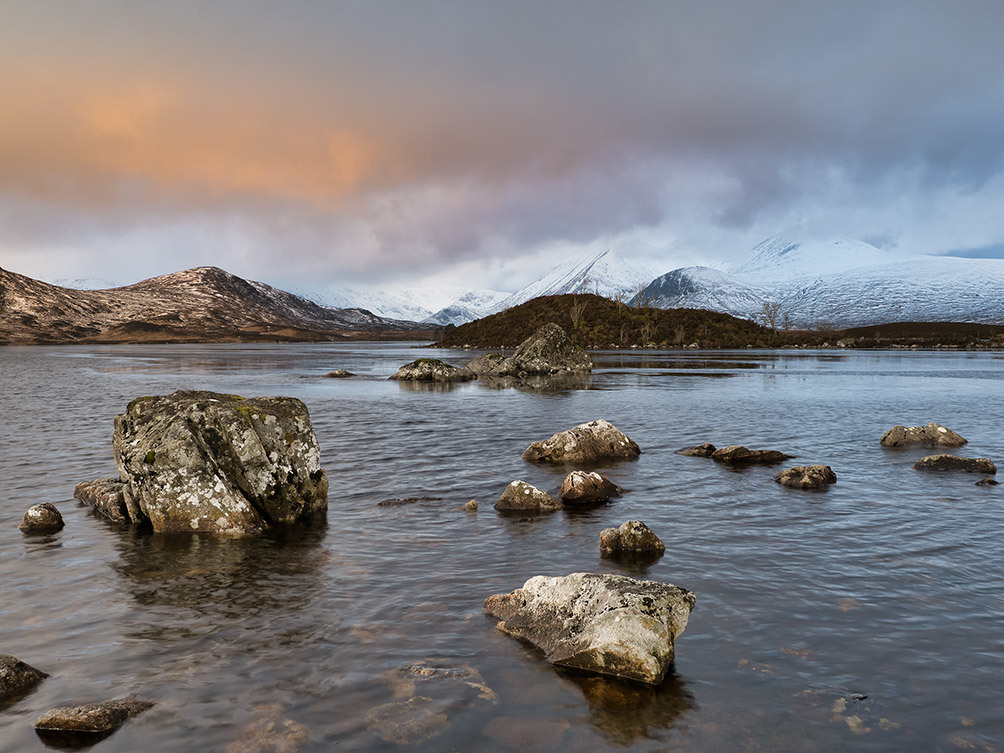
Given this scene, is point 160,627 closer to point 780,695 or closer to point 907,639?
point 780,695

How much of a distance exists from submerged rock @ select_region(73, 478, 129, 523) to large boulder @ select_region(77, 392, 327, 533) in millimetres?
31

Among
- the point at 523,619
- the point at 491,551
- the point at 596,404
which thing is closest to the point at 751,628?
the point at 523,619

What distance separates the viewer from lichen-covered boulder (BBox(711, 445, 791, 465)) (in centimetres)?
2461

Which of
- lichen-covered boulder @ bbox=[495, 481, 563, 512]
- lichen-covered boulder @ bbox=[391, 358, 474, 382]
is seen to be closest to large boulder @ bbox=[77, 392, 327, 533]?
lichen-covered boulder @ bbox=[495, 481, 563, 512]

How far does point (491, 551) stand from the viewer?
14.3 meters

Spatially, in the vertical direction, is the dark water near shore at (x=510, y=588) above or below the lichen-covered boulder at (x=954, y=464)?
below

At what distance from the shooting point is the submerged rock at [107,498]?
16.7m

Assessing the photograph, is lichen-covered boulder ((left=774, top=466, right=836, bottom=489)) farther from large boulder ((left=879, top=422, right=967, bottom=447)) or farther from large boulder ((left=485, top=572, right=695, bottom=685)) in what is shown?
large boulder ((left=485, top=572, right=695, bottom=685))

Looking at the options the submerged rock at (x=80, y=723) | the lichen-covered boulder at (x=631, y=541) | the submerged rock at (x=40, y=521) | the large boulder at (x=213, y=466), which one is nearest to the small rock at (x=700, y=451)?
the lichen-covered boulder at (x=631, y=541)

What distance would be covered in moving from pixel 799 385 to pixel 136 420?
60.2m

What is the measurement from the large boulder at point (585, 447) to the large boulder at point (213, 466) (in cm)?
991

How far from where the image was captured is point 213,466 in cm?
1664

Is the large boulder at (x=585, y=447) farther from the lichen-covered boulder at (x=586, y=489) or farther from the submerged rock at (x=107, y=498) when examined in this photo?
the submerged rock at (x=107, y=498)

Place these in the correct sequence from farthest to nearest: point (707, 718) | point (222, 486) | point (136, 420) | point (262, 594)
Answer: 1. point (136, 420)
2. point (222, 486)
3. point (262, 594)
4. point (707, 718)
